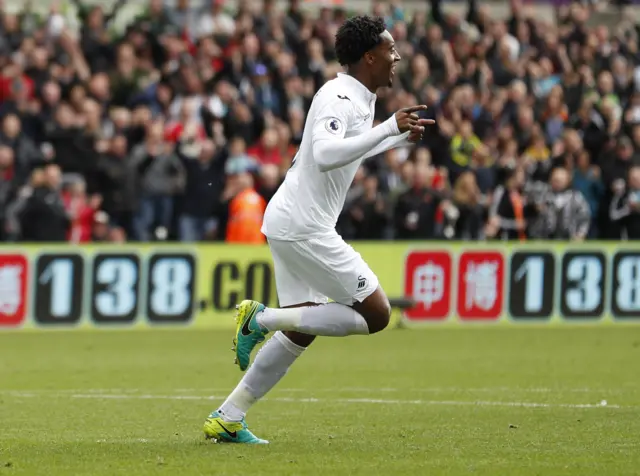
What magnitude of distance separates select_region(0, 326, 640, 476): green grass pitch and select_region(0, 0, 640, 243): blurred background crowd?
2.06 meters

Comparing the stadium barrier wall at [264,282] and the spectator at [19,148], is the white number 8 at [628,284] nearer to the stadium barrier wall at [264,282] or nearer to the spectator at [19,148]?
the stadium barrier wall at [264,282]

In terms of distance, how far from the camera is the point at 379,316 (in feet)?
28.3

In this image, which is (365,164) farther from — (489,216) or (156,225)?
(156,225)

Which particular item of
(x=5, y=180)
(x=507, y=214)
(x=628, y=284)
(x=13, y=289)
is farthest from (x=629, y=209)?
(x=13, y=289)

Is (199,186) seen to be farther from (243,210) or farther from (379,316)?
(379,316)

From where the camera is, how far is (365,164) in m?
22.4

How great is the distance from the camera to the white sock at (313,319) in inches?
335

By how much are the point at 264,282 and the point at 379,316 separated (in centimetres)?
1128

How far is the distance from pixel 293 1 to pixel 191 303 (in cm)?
696

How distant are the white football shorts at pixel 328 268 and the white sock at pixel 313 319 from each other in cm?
10

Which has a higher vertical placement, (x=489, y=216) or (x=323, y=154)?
(x=323, y=154)

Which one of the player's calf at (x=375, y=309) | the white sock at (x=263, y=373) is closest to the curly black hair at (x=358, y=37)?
the player's calf at (x=375, y=309)

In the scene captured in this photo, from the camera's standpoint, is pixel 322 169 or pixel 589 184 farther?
pixel 589 184

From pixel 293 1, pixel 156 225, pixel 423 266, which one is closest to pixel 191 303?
pixel 156 225
